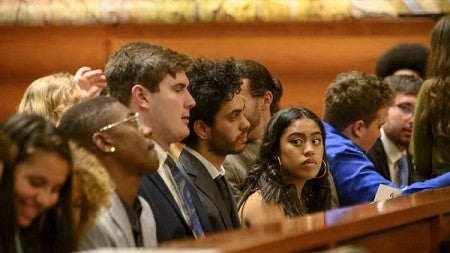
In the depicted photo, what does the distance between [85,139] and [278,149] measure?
1085mm

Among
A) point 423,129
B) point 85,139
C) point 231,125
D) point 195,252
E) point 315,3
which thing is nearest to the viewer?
point 195,252

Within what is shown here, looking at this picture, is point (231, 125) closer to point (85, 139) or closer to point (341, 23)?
point (85, 139)

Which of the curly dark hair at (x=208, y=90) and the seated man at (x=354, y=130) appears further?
the seated man at (x=354, y=130)

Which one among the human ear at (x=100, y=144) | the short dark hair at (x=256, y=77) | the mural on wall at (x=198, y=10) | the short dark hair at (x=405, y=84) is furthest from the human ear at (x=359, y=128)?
the human ear at (x=100, y=144)

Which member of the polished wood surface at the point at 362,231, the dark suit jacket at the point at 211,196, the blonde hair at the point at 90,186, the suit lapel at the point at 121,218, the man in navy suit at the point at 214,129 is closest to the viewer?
the polished wood surface at the point at 362,231

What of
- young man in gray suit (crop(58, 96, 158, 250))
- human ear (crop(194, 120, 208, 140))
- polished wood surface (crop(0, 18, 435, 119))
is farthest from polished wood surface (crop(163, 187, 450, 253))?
polished wood surface (crop(0, 18, 435, 119))

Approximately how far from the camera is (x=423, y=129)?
439cm

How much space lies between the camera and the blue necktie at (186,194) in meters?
3.40

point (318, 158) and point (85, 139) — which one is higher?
point (85, 139)

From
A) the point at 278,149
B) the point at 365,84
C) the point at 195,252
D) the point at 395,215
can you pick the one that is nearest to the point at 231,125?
the point at 278,149

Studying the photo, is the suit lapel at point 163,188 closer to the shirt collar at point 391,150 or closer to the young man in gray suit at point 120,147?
the young man in gray suit at point 120,147

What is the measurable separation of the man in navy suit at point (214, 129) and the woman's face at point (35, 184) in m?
1.09

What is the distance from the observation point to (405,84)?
5.54 m

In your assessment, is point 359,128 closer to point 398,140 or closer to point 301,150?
point 398,140
